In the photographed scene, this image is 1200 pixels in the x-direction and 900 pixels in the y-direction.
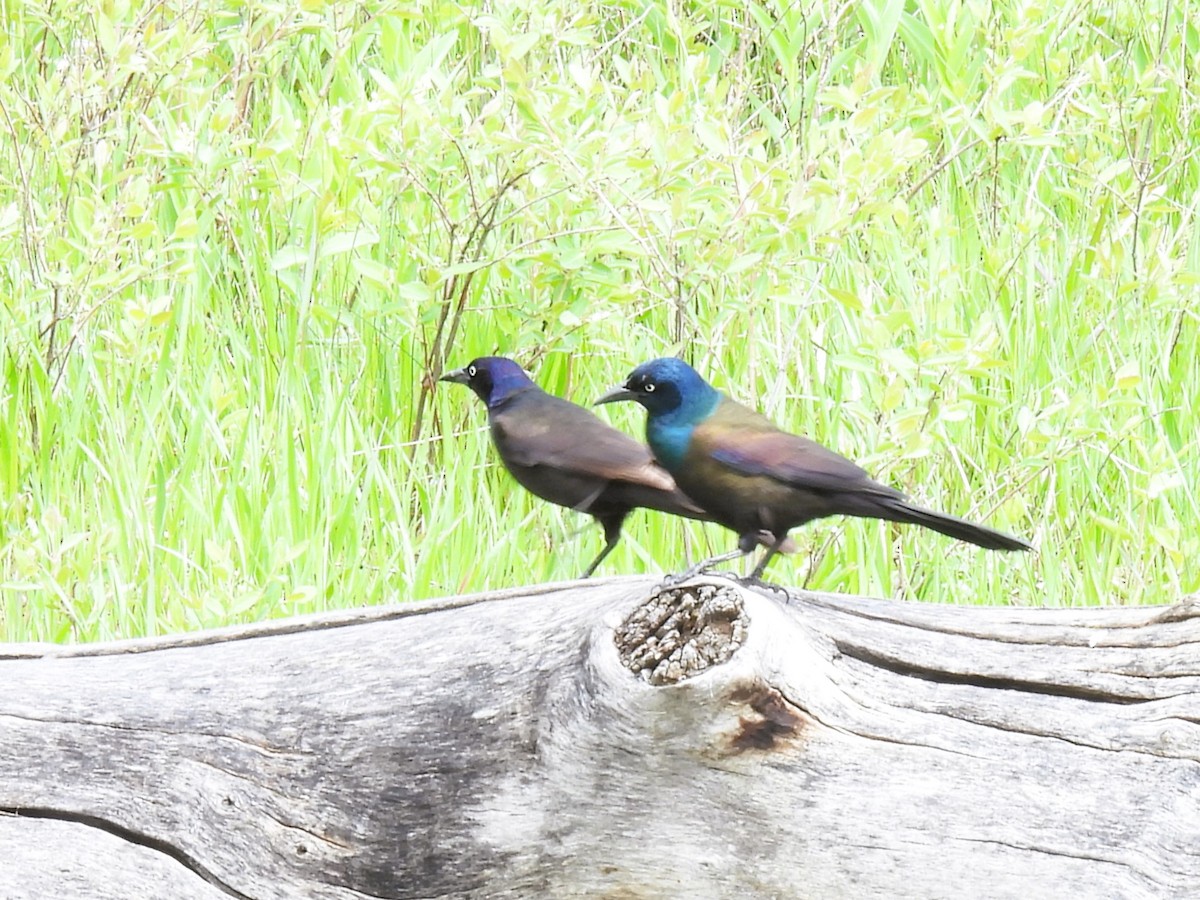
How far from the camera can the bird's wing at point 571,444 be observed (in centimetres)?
366

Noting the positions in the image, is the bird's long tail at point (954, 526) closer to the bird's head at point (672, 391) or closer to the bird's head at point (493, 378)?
the bird's head at point (672, 391)

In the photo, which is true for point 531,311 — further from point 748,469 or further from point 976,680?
point 976,680

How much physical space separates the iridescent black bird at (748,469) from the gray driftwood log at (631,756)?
0.26 metres

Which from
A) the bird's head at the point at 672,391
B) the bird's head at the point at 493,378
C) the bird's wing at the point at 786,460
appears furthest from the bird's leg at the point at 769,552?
the bird's head at the point at 493,378

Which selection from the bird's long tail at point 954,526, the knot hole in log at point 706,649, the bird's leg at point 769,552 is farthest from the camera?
the bird's leg at point 769,552

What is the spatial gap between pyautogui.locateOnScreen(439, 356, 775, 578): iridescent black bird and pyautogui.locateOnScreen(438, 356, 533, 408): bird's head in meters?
0.16

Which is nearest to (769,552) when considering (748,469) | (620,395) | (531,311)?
(748,469)

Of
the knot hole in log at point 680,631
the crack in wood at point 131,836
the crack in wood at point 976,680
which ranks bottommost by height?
the crack in wood at point 131,836

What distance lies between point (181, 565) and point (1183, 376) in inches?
113

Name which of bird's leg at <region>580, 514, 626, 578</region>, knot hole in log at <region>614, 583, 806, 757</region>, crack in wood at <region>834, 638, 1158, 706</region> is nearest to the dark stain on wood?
knot hole in log at <region>614, 583, 806, 757</region>

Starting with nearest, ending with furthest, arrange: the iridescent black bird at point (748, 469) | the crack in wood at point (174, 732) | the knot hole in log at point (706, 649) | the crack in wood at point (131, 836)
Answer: the knot hole in log at point (706, 649) → the crack in wood at point (131, 836) → the crack in wood at point (174, 732) → the iridescent black bird at point (748, 469)

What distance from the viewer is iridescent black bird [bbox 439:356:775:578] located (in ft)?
12.0

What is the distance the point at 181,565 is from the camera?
4.11 metres

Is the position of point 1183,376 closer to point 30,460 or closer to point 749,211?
point 749,211
